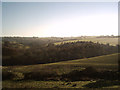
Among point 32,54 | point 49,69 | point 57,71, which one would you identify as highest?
point 32,54

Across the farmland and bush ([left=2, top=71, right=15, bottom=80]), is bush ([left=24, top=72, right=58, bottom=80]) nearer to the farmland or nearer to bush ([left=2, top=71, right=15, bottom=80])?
the farmland

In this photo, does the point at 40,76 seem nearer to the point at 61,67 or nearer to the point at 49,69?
the point at 49,69

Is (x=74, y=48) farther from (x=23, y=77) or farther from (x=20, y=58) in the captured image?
(x=23, y=77)

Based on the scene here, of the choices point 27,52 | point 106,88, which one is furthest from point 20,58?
point 106,88

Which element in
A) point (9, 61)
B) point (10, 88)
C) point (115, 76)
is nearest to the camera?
point (10, 88)

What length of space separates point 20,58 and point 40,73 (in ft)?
13.8

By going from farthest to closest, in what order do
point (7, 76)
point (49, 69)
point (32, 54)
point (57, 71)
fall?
point (32, 54) → point (49, 69) → point (57, 71) → point (7, 76)

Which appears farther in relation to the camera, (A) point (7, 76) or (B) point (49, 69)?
(B) point (49, 69)

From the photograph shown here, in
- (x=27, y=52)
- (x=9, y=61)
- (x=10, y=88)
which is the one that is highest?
(x=27, y=52)

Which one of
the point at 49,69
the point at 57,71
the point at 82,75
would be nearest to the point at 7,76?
the point at 49,69

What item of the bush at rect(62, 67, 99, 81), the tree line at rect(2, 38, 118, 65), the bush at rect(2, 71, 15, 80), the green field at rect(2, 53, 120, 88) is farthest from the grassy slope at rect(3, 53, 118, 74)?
the bush at rect(2, 71, 15, 80)

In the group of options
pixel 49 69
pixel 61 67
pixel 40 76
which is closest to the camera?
pixel 40 76

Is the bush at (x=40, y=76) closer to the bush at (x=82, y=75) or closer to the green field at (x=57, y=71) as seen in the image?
the green field at (x=57, y=71)

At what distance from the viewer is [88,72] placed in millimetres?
11477
